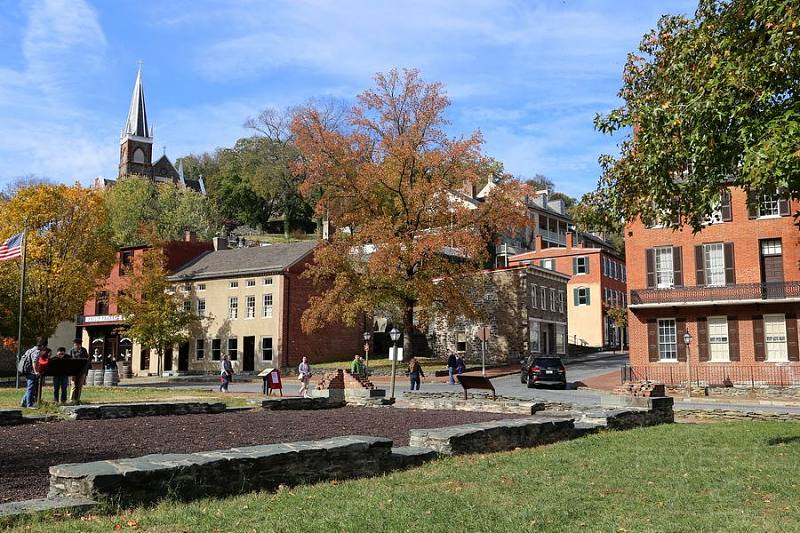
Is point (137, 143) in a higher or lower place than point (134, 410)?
higher

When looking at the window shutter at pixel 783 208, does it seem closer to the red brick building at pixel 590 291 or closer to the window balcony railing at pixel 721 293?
the window balcony railing at pixel 721 293

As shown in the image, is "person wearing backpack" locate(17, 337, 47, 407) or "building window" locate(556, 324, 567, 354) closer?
"person wearing backpack" locate(17, 337, 47, 407)

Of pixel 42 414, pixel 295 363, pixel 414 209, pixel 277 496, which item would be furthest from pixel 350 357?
pixel 277 496

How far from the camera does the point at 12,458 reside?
381 inches

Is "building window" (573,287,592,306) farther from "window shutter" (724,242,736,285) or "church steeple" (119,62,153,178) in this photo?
"church steeple" (119,62,153,178)

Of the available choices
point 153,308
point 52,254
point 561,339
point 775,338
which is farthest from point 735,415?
point 153,308

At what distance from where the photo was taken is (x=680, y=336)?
36.2 metres

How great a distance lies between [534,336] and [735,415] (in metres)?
31.7

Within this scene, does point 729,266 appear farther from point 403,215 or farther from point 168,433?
point 168,433

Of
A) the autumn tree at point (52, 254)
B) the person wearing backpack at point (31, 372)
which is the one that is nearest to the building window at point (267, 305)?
the autumn tree at point (52, 254)

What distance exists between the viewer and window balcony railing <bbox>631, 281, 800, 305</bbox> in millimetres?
33531

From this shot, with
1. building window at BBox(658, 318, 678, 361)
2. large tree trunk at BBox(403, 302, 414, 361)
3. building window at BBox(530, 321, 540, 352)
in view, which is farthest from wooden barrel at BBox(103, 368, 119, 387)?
building window at BBox(658, 318, 678, 361)

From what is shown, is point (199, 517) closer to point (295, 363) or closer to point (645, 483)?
point (645, 483)

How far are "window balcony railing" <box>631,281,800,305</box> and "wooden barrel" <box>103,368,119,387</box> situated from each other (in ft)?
90.4
